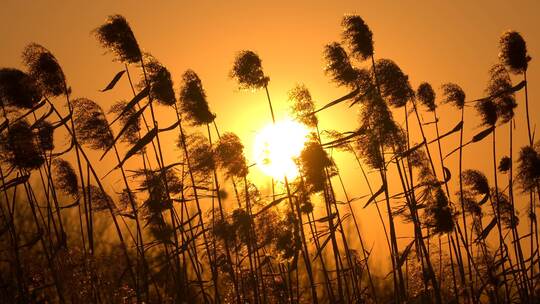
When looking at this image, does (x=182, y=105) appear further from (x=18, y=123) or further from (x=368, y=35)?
(x=368, y=35)

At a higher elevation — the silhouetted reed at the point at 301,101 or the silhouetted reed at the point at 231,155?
the silhouetted reed at the point at 301,101

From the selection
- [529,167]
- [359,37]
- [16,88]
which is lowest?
[529,167]

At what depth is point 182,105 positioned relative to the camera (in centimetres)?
626

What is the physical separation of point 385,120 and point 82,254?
11.5ft

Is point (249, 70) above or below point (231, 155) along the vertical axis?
above

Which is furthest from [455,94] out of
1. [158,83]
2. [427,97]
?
[158,83]

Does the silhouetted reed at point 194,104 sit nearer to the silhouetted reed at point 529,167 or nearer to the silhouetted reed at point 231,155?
the silhouetted reed at point 231,155

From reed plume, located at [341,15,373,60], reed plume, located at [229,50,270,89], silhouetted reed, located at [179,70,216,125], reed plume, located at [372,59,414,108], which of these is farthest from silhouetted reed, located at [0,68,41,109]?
reed plume, located at [372,59,414,108]

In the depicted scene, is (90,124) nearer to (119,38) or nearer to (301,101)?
(119,38)

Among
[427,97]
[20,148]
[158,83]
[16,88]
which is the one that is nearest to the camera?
[16,88]

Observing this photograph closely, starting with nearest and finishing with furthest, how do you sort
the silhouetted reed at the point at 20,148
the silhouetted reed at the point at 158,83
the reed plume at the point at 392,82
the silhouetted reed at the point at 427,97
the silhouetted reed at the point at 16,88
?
1. the silhouetted reed at the point at 16,88
2. the silhouetted reed at the point at 20,148
3. the silhouetted reed at the point at 158,83
4. the reed plume at the point at 392,82
5. the silhouetted reed at the point at 427,97

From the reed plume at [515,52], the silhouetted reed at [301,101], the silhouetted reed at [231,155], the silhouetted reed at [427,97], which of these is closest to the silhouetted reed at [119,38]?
the silhouetted reed at [231,155]

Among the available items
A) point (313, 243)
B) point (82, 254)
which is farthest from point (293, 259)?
point (82, 254)

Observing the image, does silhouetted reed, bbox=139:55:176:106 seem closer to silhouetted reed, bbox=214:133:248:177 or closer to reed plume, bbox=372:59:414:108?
silhouetted reed, bbox=214:133:248:177
